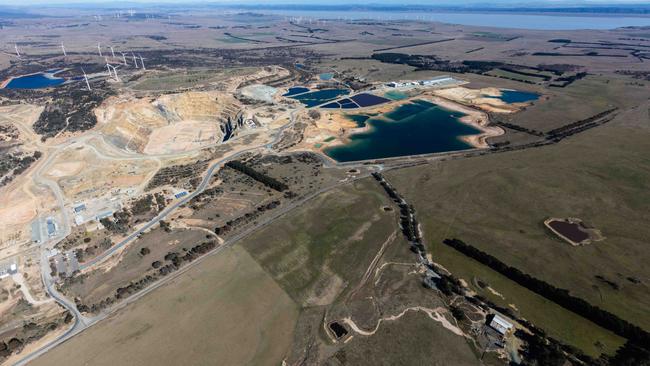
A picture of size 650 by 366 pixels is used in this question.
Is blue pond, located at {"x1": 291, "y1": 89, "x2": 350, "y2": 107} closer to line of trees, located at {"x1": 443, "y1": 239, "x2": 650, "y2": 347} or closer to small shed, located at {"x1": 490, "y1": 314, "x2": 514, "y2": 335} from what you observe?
line of trees, located at {"x1": 443, "y1": 239, "x2": 650, "y2": 347}

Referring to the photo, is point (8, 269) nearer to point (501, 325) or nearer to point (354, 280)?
point (354, 280)

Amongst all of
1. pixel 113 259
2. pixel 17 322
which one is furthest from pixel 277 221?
pixel 17 322

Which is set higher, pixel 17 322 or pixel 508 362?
pixel 508 362

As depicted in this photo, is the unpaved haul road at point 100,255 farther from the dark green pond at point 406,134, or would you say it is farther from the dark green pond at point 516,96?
the dark green pond at point 516,96

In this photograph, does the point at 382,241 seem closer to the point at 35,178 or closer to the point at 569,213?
the point at 569,213

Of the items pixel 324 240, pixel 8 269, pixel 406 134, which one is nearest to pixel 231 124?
pixel 406 134
